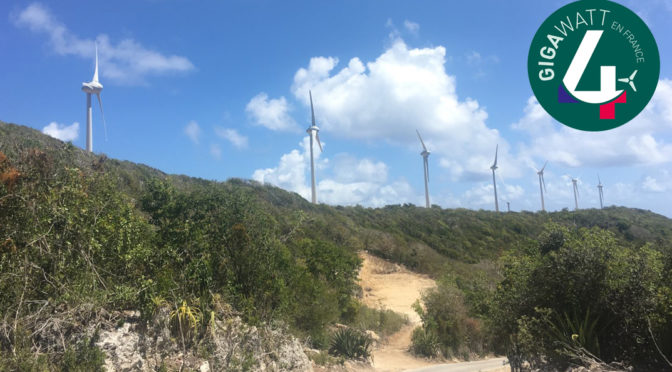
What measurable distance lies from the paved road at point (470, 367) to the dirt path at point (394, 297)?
82cm

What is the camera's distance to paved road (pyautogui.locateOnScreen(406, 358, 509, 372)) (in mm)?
15797

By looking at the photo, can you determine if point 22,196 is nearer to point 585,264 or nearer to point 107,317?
point 107,317

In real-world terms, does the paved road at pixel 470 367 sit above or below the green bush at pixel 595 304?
below

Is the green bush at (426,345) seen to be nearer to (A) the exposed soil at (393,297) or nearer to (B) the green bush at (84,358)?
(A) the exposed soil at (393,297)

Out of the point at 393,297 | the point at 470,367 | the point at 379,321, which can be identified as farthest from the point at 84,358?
the point at 393,297

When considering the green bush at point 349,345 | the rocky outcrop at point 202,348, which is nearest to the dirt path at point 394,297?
the green bush at point 349,345

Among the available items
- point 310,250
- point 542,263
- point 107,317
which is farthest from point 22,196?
point 310,250

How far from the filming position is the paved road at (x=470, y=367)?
51.8 ft

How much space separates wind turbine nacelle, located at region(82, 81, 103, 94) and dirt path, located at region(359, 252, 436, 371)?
2539 centimetres

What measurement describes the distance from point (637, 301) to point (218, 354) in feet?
28.3

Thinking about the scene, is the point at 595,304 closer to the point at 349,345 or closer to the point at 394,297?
the point at 349,345

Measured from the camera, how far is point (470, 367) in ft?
53.6

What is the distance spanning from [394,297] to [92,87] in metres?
28.8

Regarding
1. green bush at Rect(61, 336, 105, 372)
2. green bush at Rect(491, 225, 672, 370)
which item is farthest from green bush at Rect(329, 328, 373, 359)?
green bush at Rect(61, 336, 105, 372)
